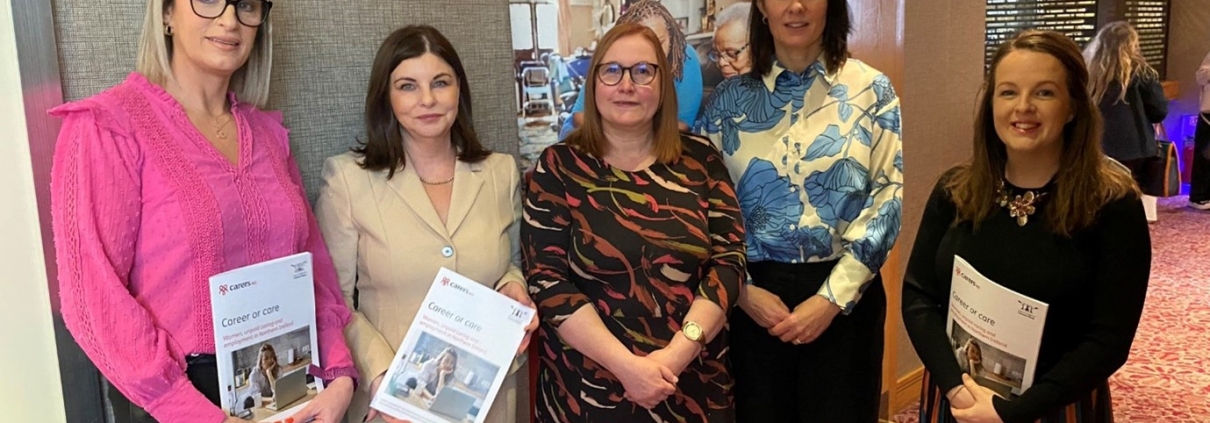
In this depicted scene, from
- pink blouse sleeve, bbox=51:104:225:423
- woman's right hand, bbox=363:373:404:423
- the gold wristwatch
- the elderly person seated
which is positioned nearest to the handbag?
the elderly person seated

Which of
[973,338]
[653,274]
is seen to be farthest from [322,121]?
[973,338]

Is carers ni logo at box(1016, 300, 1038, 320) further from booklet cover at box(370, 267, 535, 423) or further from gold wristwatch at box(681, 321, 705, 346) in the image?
booklet cover at box(370, 267, 535, 423)

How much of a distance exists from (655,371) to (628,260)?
0.25m

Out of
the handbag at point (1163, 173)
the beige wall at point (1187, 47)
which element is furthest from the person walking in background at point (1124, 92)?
the beige wall at point (1187, 47)

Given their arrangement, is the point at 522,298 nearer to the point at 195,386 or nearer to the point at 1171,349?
the point at 195,386

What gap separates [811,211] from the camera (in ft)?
6.86

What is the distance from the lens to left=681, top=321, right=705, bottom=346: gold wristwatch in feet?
6.04

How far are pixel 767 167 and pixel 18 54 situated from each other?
1.59 m

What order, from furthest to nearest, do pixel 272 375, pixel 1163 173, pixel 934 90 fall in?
pixel 1163 173 < pixel 934 90 < pixel 272 375

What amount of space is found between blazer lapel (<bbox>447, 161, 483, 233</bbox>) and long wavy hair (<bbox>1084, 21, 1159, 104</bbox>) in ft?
17.4

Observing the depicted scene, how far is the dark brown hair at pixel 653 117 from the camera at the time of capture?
1942 mm

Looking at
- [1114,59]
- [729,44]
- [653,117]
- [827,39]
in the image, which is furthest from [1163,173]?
[653,117]

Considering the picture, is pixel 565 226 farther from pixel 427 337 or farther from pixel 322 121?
pixel 322 121

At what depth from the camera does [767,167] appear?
211cm
